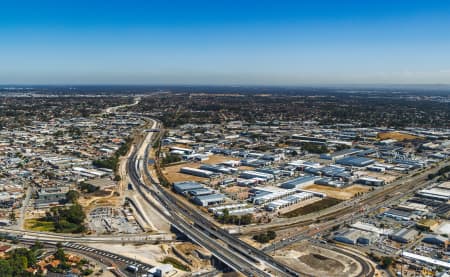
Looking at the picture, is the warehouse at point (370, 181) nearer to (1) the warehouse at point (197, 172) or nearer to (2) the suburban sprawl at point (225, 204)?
(2) the suburban sprawl at point (225, 204)

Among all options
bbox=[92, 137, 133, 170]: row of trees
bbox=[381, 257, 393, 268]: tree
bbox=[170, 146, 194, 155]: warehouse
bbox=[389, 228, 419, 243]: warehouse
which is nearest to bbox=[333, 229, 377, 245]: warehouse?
bbox=[389, 228, 419, 243]: warehouse

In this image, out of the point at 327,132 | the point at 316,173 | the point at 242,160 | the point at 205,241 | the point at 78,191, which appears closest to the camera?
the point at 205,241

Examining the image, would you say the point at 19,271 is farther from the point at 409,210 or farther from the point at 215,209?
the point at 409,210

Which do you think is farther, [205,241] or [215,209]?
[215,209]

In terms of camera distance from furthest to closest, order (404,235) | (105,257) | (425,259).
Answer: (404,235) → (105,257) → (425,259)

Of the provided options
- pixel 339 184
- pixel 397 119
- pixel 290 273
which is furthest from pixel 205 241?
pixel 397 119

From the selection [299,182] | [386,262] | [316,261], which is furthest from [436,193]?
[316,261]

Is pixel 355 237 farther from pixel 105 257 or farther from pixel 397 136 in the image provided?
pixel 397 136
